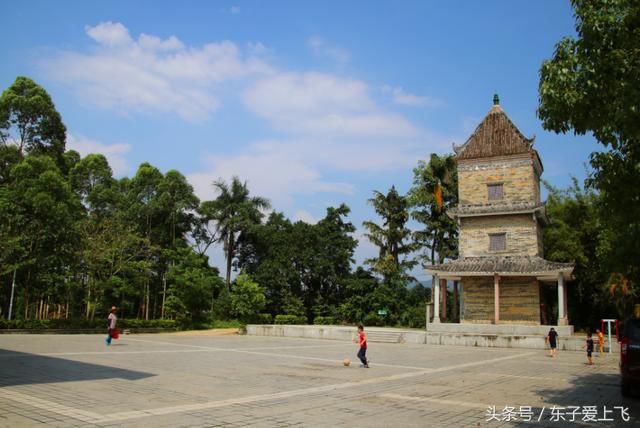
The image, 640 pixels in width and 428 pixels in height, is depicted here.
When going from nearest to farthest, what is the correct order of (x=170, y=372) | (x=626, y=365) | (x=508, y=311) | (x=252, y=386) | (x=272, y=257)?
(x=626, y=365) → (x=252, y=386) → (x=170, y=372) → (x=508, y=311) → (x=272, y=257)

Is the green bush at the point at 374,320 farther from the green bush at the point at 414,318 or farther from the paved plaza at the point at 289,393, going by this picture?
the paved plaza at the point at 289,393

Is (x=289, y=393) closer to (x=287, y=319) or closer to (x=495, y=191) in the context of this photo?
(x=495, y=191)

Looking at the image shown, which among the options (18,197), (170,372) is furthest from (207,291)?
(170,372)

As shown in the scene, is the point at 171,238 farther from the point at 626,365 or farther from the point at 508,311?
the point at 626,365

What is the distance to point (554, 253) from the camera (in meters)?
33.2

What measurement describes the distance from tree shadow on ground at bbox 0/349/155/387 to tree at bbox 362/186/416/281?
1234 inches

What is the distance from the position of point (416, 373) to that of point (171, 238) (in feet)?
110

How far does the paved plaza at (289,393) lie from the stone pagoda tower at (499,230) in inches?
586

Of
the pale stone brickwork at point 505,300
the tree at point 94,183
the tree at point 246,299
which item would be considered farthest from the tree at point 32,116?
the pale stone brickwork at point 505,300

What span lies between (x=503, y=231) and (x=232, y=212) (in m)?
24.5

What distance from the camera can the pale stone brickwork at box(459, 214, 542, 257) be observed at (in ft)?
99.5

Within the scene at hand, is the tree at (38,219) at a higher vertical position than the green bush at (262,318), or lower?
higher

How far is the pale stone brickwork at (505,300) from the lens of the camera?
29672 millimetres

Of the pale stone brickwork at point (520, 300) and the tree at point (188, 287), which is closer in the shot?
the pale stone brickwork at point (520, 300)
